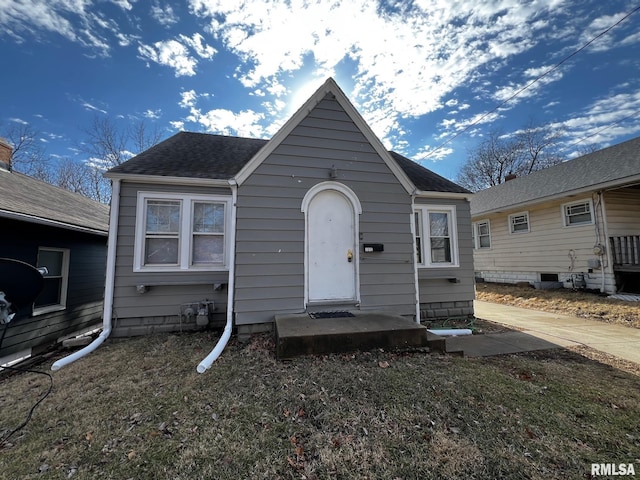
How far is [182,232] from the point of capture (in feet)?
18.8

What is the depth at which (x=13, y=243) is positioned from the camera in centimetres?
523

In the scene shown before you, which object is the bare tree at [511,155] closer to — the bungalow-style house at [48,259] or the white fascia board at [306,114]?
the white fascia board at [306,114]

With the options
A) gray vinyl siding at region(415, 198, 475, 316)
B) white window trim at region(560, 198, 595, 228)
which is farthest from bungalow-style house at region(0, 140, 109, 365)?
white window trim at region(560, 198, 595, 228)

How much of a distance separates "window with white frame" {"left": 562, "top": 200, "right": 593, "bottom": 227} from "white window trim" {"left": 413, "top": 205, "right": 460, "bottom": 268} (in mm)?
6573

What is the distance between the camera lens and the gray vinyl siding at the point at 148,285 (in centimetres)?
544

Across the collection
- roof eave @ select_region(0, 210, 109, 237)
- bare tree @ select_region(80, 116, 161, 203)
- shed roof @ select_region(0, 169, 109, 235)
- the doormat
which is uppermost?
bare tree @ select_region(80, 116, 161, 203)

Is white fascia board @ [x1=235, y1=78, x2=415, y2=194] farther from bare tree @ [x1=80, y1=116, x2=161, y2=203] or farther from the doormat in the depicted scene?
bare tree @ [x1=80, y1=116, x2=161, y2=203]

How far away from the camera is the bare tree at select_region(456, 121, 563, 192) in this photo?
25062mm

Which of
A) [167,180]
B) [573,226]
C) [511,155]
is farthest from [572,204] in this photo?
[511,155]

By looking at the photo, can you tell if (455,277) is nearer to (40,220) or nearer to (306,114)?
(306,114)

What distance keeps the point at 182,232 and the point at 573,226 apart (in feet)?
43.5

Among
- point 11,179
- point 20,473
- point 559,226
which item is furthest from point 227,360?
point 559,226

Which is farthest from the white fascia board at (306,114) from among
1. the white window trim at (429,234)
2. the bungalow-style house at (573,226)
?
the bungalow-style house at (573,226)

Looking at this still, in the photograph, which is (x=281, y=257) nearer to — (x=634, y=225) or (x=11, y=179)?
(x=11, y=179)
